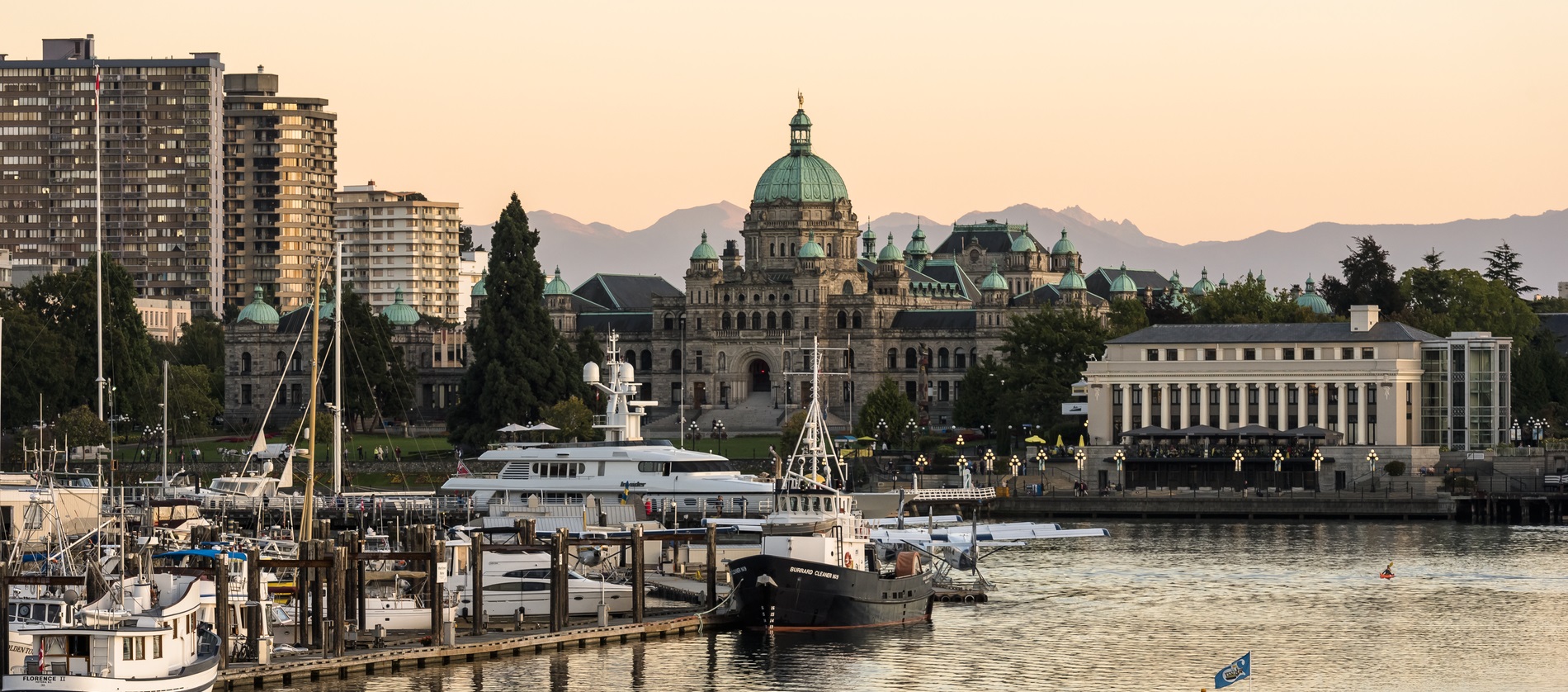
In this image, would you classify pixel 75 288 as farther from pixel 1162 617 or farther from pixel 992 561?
pixel 1162 617

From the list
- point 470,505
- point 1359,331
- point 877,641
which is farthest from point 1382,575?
point 1359,331

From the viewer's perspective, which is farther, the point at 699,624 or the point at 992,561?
the point at 992,561

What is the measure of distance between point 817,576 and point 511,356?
256ft

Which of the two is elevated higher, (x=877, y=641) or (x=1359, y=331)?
(x=1359, y=331)

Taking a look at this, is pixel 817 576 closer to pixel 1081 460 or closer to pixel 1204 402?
pixel 1081 460

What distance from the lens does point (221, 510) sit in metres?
102

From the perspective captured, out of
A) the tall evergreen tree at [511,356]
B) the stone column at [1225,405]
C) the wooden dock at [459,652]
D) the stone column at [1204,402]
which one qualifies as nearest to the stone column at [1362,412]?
the stone column at [1225,405]

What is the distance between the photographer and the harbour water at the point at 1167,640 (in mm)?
65812

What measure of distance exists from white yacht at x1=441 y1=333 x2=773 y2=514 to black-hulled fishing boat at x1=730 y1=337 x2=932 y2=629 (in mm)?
18920

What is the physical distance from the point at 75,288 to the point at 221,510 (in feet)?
229

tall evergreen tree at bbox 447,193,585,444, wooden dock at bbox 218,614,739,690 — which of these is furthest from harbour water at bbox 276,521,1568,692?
tall evergreen tree at bbox 447,193,585,444

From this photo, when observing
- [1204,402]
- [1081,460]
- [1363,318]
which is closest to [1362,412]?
[1363,318]

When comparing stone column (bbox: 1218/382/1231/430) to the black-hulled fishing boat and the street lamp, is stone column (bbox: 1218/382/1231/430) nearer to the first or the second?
the street lamp

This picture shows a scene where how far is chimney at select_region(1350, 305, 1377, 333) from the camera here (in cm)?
14112
